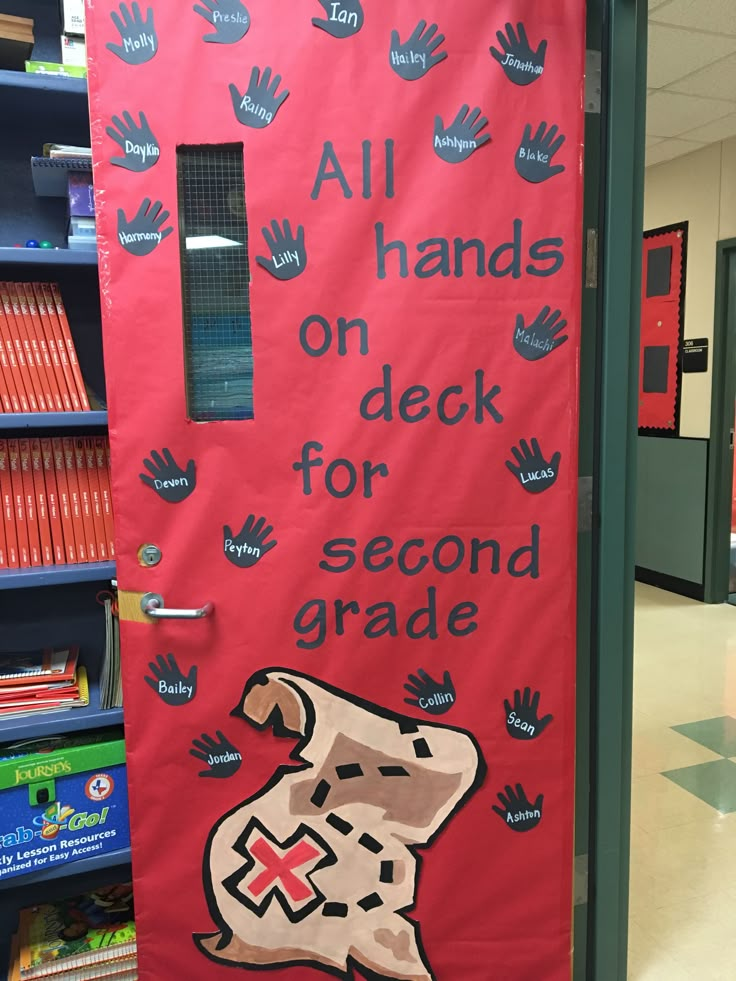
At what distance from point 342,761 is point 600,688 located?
627mm

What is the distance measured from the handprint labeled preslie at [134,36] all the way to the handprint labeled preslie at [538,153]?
30.3 inches

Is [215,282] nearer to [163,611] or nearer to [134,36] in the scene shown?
[134,36]

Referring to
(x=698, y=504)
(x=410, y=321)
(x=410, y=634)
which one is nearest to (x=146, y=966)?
(x=410, y=634)

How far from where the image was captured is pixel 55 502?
69.3 inches

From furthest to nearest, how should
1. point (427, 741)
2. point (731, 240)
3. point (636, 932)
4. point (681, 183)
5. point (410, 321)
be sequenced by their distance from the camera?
point (681, 183) < point (731, 240) < point (636, 932) < point (427, 741) < point (410, 321)

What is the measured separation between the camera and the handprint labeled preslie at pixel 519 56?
1.57 metres

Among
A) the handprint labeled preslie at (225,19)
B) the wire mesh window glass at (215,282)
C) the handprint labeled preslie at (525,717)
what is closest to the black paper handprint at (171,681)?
the wire mesh window glass at (215,282)

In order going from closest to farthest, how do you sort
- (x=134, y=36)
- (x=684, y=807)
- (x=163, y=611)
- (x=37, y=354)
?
1. (x=134, y=36)
2. (x=163, y=611)
3. (x=37, y=354)
4. (x=684, y=807)

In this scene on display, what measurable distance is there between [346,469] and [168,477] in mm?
379

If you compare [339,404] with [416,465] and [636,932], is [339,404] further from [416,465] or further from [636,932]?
[636,932]

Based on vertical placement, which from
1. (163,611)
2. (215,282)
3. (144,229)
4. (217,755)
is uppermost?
(144,229)

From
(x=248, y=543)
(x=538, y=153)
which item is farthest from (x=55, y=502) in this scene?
(x=538, y=153)

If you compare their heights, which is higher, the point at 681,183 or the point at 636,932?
the point at 681,183

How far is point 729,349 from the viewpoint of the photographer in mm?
4938
